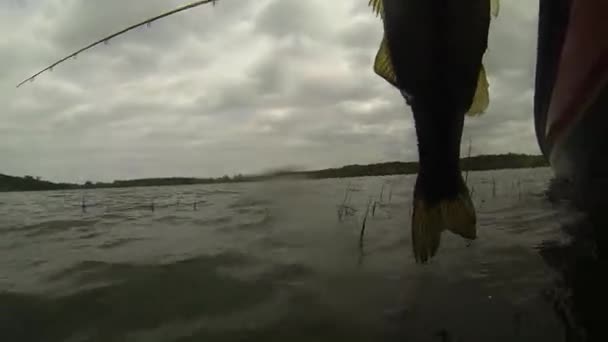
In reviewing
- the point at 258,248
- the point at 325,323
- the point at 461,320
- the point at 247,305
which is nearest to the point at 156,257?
the point at 258,248

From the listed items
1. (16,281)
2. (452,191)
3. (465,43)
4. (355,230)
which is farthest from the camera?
(355,230)

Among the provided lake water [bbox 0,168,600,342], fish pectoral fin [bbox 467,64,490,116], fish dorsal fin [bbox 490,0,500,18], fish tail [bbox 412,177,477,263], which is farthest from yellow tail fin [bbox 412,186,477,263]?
fish dorsal fin [bbox 490,0,500,18]

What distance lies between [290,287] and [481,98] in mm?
2269

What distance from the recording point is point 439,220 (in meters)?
2.40

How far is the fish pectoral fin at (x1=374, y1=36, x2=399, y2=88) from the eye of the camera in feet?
7.02

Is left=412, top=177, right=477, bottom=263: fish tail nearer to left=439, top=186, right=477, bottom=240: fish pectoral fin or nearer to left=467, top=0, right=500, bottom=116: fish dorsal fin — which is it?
left=439, top=186, right=477, bottom=240: fish pectoral fin

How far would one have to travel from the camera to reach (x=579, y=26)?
305cm

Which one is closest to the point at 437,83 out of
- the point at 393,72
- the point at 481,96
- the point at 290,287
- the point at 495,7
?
the point at 393,72

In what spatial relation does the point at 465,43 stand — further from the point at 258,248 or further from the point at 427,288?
the point at 258,248

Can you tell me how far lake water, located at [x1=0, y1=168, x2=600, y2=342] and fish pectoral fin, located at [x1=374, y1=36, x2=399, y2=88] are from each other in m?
1.52

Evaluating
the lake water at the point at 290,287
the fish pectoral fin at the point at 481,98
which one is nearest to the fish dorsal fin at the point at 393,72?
the fish pectoral fin at the point at 481,98

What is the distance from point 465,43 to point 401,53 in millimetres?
277

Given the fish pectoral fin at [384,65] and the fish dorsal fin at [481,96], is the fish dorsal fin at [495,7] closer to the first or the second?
the fish dorsal fin at [481,96]

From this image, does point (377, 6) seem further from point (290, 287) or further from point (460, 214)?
point (290, 287)
